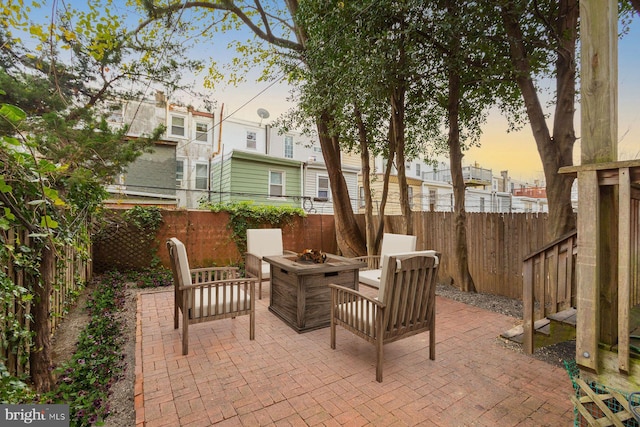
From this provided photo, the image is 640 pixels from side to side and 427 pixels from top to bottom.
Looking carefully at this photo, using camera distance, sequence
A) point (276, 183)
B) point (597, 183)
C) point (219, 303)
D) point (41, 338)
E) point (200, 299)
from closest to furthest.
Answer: point (597, 183)
point (41, 338)
point (200, 299)
point (219, 303)
point (276, 183)

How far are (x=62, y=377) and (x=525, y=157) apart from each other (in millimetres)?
10136

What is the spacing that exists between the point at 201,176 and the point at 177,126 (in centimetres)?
230

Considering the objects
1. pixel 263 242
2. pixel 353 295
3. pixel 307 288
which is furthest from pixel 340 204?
pixel 353 295

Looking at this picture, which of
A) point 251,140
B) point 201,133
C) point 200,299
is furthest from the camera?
point 251,140

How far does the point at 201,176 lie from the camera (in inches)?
482

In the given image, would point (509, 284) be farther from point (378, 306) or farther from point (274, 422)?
point (274, 422)

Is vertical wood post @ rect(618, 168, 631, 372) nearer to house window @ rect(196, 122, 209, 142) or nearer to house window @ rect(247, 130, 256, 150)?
house window @ rect(196, 122, 209, 142)

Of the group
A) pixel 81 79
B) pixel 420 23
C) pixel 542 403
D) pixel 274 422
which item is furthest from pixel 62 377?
pixel 420 23

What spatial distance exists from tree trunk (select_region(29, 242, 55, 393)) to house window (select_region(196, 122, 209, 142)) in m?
11.0

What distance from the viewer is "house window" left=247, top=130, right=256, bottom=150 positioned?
1346 cm

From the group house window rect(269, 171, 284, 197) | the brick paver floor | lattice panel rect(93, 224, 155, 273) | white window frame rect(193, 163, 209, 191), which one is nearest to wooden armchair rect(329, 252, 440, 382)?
the brick paver floor

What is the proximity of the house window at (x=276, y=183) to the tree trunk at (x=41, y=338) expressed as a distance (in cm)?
909

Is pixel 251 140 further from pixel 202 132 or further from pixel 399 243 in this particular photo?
pixel 399 243

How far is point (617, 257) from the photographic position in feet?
5.83
